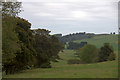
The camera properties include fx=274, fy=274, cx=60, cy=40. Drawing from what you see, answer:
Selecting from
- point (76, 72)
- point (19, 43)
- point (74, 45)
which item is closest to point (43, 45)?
point (19, 43)

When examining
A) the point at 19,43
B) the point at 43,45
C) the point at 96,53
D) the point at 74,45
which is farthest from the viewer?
the point at 74,45

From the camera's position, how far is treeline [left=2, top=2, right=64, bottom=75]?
32781 millimetres

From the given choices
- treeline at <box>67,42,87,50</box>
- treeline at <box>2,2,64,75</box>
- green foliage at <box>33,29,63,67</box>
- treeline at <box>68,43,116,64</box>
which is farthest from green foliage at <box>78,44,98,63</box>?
treeline at <box>67,42,87,50</box>

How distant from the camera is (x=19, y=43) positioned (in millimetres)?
39688

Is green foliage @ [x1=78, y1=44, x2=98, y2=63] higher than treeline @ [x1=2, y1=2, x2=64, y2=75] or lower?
lower

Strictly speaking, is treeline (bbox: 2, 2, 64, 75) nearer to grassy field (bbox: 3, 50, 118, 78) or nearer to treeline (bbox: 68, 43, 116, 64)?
grassy field (bbox: 3, 50, 118, 78)

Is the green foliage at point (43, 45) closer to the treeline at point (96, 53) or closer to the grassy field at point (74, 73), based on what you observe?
the grassy field at point (74, 73)

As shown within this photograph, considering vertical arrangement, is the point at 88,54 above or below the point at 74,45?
below

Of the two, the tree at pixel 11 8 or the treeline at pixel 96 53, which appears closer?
the tree at pixel 11 8

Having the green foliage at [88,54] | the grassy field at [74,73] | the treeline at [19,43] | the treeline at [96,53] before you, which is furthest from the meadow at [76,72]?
the green foliage at [88,54]

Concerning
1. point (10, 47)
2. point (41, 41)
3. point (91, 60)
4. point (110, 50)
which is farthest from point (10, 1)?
point (91, 60)

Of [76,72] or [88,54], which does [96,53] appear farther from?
[76,72]

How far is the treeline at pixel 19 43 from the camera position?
32.8 metres

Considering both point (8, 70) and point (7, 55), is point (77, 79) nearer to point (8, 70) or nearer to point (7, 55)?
point (7, 55)
